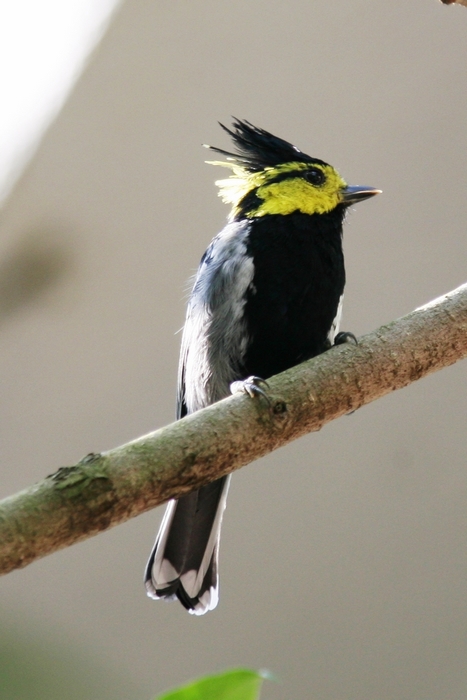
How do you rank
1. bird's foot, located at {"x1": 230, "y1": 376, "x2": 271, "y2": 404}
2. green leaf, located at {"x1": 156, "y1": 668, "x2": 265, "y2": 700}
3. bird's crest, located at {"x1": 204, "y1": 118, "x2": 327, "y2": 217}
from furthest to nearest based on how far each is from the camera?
1. bird's crest, located at {"x1": 204, "y1": 118, "x2": 327, "y2": 217}
2. bird's foot, located at {"x1": 230, "y1": 376, "x2": 271, "y2": 404}
3. green leaf, located at {"x1": 156, "y1": 668, "x2": 265, "y2": 700}

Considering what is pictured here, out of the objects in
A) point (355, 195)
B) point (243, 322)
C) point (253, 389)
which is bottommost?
point (253, 389)

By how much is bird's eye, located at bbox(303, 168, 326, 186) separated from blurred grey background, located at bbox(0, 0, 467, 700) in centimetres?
54

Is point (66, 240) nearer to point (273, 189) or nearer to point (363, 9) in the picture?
point (273, 189)

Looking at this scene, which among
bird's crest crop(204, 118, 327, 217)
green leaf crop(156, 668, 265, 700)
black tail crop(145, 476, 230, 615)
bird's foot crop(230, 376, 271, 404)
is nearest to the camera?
green leaf crop(156, 668, 265, 700)

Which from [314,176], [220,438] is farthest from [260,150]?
[220,438]

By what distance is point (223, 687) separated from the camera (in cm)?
74

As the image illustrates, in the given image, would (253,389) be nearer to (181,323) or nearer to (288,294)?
(288,294)

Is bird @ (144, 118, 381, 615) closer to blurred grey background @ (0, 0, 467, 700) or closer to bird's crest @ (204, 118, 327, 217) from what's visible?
bird's crest @ (204, 118, 327, 217)

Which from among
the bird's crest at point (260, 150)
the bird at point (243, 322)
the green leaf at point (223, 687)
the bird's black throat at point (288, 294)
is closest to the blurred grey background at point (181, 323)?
the bird's crest at point (260, 150)

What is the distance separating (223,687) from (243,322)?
1171 millimetres

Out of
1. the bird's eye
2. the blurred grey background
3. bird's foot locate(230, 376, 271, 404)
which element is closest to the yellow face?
the bird's eye

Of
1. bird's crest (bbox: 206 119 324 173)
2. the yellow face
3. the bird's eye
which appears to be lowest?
the yellow face

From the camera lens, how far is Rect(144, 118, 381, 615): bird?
184 centimetres

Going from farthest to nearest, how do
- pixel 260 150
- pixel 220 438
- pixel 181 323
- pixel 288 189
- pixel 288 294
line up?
pixel 181 323
pixel 260 150
pixel 288 189
pixel 288 294
pixel 220 438
